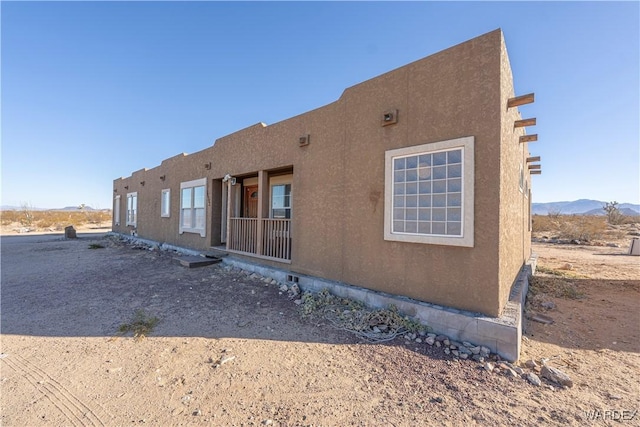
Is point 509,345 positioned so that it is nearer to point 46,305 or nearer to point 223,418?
point 223,418

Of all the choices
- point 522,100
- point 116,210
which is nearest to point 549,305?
point 522,100

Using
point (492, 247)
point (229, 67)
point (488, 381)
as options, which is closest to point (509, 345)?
point (488, 381)

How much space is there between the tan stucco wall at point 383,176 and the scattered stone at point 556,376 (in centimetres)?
80

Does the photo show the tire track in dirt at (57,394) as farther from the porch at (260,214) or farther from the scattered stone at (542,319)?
the scattered stone at (542,319)

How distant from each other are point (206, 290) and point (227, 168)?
14.0ft

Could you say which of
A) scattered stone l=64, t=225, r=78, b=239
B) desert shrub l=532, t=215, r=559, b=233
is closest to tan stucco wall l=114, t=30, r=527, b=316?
scattered stone l=64, t=225, r=78, b=239

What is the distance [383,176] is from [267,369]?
11.7 feet

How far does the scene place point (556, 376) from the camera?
9.79ft

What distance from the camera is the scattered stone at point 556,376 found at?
2.92 meters

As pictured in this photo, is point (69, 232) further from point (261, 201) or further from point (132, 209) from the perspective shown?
point (261, 201)

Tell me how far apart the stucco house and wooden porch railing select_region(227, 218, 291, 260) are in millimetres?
56

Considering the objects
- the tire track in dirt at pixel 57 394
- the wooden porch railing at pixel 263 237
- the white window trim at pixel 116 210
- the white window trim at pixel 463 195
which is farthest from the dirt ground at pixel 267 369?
the white window trim at pixel 116 210

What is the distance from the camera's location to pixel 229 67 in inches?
455

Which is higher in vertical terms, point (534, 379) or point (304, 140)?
point (304, 140)
